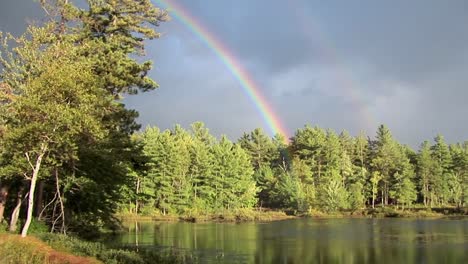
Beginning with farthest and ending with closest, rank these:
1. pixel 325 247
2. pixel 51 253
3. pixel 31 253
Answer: pixel 325 247 < pixel 51 253 < pixel 31 253

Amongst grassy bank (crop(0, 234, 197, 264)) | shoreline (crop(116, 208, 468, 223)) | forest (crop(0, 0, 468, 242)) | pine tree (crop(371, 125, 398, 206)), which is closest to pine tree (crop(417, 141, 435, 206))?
pine tree (crop(371, 125, 398, 206))

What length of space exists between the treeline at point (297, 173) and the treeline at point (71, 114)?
1992 inches

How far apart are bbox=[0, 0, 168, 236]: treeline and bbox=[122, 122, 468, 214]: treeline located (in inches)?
1992

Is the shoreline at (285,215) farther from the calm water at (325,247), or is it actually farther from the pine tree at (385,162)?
the calm water at (325,247)

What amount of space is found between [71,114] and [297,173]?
8944 centimetres

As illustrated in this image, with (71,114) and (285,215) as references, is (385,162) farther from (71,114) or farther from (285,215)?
(71,114)

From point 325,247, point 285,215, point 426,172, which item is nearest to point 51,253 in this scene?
point 325,247

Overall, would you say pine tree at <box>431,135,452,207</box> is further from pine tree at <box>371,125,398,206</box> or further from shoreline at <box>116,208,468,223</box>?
shoreline at <box>116,208,468,223</box>

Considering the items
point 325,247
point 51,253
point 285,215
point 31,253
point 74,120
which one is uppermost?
point 74,120

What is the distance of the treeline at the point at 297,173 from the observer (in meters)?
94.6

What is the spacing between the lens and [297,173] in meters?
109

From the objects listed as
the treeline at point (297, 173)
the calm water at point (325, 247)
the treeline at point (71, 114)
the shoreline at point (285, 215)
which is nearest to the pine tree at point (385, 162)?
the treeline at point (297, 173)

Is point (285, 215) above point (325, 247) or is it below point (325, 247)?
below

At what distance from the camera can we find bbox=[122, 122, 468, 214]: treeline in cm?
9462
